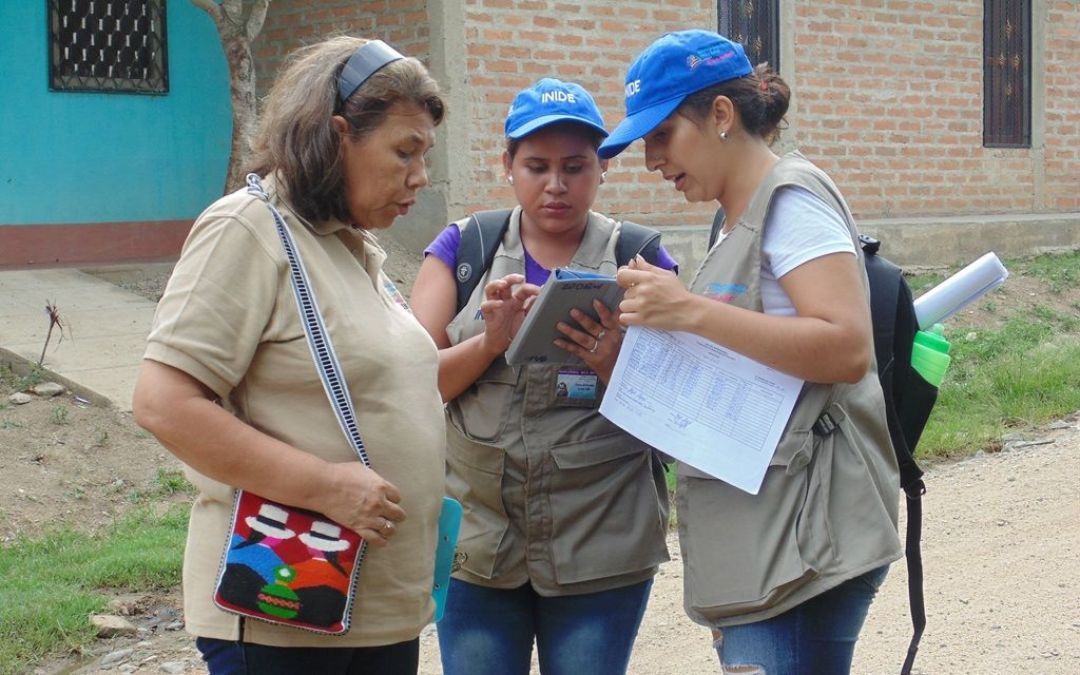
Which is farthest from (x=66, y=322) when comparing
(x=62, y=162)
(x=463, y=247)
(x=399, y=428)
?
(x=399, y=428)

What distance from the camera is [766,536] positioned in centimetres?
240

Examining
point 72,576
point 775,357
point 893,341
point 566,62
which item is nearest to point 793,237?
point 775,357

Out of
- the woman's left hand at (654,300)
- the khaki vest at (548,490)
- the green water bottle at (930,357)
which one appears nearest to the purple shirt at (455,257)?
the khaki vest at (548,490)

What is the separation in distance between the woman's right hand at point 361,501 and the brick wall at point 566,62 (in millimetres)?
6951

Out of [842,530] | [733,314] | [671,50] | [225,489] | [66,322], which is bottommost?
[66,322]

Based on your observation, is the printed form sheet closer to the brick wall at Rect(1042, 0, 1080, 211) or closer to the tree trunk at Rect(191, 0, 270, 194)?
the tree trunk at Rect(191, 0, 270, 194)

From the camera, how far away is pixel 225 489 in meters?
2.21

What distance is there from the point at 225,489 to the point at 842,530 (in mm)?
1128

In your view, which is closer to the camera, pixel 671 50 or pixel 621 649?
pixel 671 50

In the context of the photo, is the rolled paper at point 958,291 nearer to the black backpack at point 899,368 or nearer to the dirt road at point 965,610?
the black backpack at point 899,368

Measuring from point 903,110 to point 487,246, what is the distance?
10124 millimetres

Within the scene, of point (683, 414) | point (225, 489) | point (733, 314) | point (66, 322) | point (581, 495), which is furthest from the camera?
point (66, 322)

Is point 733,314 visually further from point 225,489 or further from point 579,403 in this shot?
point 225,489

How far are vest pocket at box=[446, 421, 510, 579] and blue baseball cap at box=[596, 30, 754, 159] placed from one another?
2.65 feet
